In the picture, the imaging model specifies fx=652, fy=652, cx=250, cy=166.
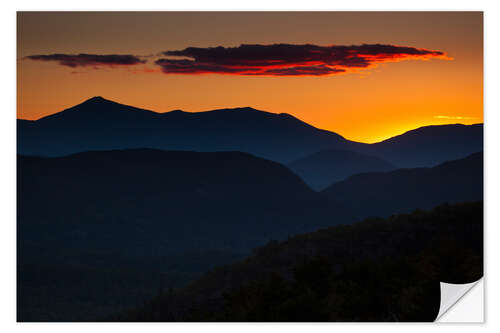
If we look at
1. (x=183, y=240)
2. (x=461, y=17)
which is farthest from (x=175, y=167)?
(x=461, y=17)

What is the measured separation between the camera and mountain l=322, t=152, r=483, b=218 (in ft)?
39.3

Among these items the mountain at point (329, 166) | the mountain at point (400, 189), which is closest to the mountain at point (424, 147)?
the mountain at point (400, 189)

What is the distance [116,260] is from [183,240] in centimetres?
136

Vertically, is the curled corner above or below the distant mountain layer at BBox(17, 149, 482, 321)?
below

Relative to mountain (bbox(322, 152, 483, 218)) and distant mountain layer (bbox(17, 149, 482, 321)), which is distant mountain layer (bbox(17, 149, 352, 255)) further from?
mountain (bbox(322, 152, 483, 218))

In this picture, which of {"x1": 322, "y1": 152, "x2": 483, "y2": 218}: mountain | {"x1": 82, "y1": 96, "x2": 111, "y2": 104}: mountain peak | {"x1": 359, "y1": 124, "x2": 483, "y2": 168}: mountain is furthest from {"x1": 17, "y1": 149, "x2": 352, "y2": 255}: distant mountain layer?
{"x1": 359, "y1": 124, "x2": 483, "y2": 168}: mountain

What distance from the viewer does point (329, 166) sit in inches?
504

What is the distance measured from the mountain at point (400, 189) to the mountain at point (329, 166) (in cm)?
14

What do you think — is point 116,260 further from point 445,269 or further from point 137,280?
point 445,269

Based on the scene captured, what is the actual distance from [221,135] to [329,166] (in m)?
2.21
